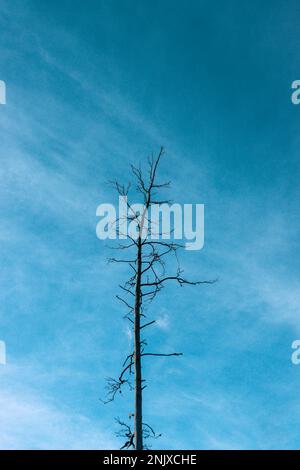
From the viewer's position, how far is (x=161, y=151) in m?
13.9

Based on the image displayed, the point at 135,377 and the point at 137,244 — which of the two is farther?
the point at 137,244
